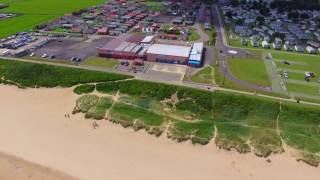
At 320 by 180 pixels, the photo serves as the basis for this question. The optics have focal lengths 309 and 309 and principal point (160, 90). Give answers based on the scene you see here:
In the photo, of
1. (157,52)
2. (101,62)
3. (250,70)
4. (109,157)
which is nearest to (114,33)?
(101,62)

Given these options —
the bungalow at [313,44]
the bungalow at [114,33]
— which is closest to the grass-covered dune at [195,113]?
the bungalow at [114,33]

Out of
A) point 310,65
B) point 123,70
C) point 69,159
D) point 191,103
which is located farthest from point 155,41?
point 69,159

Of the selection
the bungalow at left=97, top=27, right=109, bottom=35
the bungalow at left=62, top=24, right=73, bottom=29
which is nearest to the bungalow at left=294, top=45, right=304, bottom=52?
the bungalow at left=97, top=27, right=109, bottom=35

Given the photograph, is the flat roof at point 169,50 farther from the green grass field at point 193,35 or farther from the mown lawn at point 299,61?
the mown lawn at point 299,61

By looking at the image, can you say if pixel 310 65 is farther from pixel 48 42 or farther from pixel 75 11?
pixel 75 11

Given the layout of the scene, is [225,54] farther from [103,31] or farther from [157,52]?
[103,31]

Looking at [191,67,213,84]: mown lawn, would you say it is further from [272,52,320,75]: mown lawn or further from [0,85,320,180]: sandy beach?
[0,85,320,180]: sandy beach
